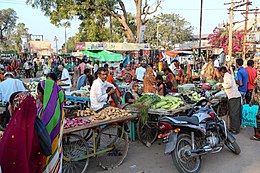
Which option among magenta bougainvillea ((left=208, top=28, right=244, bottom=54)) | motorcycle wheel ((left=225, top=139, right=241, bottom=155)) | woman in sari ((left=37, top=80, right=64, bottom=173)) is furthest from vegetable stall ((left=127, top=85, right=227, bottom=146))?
magenta bougainvillea ((left=208, top=28, right=244, bottom=54))

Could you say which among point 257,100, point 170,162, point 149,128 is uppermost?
point 257,100

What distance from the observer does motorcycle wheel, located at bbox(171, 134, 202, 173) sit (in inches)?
165

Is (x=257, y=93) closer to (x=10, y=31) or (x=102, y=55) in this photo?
Answer: (x=102, y=55)

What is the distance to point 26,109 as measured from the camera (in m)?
2.25

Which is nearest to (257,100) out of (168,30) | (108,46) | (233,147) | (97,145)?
(233,147)

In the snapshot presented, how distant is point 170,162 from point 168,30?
44.9m

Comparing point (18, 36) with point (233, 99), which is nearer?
point (233, 99)

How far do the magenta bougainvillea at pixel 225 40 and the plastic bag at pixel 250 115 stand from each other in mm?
24957

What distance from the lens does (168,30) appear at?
47.7 metres

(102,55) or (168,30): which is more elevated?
(168,30)

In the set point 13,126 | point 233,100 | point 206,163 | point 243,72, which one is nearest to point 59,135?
point 13,126

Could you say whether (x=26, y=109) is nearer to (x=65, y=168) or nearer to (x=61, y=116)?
(x=61, y=116)

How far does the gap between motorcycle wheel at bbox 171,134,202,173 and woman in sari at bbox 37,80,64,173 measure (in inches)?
80.2

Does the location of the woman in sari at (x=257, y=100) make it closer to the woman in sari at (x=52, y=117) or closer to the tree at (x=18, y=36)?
the woman in sari at (x=52, y=117)
